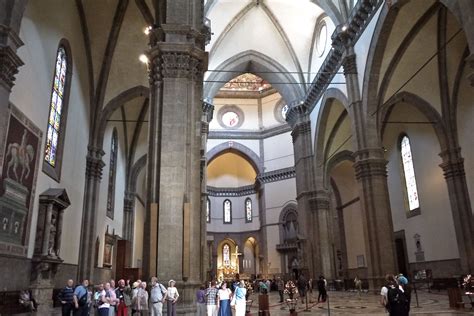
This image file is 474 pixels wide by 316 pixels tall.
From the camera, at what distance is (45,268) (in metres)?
12.5

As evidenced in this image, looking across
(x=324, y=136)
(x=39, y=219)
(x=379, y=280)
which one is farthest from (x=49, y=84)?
(x=324, y=136)

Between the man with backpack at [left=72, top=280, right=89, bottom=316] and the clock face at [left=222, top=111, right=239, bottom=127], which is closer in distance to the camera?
the man with backpack at [left=72, top=280, right=89, bottom=316]

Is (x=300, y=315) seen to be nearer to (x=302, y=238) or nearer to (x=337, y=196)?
(x=302, y=238)

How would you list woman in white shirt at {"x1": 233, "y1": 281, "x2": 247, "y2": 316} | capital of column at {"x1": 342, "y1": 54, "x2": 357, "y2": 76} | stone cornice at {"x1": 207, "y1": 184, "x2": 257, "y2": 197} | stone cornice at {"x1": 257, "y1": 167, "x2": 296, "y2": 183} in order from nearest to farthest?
woman in white shirt at {"x1": 233, "y1": 281, "x2": 247, "y2": 316}, capital of column at {"x1": 342, "y1": 54, "x2": 357, "y2": 76}, stone cornice at {"x1": 257, "y1": 167, "x2": 296, "y2": 183}, stone cornice at {"x1": 207, "y1": 184, "x2": 257, "y2": 197}

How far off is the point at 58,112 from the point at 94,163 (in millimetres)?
3740

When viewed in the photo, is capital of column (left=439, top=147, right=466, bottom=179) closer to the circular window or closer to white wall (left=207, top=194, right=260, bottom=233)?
the circular window

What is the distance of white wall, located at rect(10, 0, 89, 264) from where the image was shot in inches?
487

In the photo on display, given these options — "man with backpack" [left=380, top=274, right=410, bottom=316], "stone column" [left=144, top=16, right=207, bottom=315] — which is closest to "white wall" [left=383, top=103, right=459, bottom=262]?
"stone column" [left=144, top=16, right=207, bottom=315]

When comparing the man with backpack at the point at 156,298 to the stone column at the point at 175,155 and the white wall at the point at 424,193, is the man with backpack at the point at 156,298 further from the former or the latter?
the white wall at the point at 424,193

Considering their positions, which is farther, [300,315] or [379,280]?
[379,280]

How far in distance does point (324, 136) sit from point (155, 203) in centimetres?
1616

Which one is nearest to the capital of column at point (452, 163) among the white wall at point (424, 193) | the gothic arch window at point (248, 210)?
the white wall at point (424, 193)

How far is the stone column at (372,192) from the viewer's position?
49.8 feet

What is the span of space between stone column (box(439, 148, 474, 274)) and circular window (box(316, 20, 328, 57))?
8.64 metres
